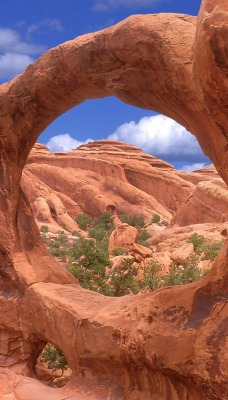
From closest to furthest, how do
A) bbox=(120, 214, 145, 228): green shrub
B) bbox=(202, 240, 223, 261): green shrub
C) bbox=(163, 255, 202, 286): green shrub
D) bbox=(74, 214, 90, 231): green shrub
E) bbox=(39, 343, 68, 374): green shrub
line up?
bbox=(39, 343, 68, 374): green shrub, bbox=(163, 255, 202, 286): green shrub, bbox=(202, 240, 223, 261): green shrub, bbox=(74, 214, 90, 231): green shrub, bbox=(120, 214, 145, 228): green shrub

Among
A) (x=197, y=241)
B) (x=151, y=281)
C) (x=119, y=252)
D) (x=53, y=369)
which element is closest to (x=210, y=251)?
(x=197, y=241)

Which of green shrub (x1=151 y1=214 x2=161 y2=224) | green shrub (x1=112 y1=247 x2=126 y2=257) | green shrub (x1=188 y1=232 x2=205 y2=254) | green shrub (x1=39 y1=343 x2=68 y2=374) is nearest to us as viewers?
green shrub (x1=39 y1=343 x2=68 y2=374)

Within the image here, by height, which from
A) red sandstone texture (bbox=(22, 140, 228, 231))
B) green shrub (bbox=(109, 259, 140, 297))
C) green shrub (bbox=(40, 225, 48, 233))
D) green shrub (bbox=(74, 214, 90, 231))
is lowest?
green shrub (bbox=(109, 259, 140, 297))

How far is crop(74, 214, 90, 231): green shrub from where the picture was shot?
26694 mm

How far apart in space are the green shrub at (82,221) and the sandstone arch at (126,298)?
67.8ft

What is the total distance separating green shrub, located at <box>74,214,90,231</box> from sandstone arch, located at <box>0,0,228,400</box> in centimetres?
2067

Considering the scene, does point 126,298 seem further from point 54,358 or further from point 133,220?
point 133,220

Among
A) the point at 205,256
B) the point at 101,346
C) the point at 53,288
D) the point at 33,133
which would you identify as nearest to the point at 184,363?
the point at 101,346

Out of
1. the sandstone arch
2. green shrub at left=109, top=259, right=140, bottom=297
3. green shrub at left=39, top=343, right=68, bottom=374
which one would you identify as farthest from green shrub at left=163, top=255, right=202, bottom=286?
the sandstone arch

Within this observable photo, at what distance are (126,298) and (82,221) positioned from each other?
22.5 m

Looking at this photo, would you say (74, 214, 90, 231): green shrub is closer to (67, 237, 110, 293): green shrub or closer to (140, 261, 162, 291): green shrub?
(67, 237, 110, 293): green shrub

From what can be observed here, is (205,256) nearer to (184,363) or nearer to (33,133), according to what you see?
(33,133)

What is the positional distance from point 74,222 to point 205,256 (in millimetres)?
13895

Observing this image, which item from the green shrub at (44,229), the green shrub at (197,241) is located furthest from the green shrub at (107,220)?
the green shrub at (197,241)
